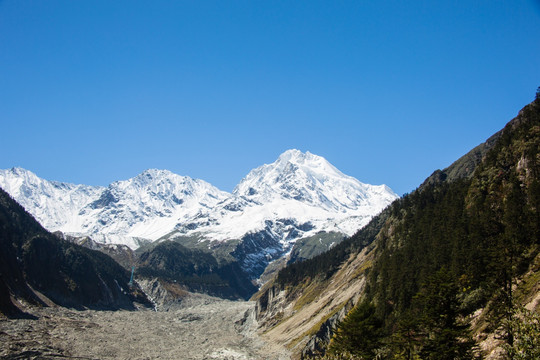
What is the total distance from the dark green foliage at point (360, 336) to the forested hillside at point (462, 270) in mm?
138

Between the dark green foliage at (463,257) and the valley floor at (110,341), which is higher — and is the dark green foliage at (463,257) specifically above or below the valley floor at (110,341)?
below

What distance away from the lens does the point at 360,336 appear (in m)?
58.6

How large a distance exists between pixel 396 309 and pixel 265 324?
362 ft

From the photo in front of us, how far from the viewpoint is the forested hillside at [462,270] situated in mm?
46969

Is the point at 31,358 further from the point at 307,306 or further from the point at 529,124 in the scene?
the point at 529,124

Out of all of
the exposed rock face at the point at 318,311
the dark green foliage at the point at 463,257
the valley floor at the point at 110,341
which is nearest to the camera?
the dark green foliage at the point at 463,257

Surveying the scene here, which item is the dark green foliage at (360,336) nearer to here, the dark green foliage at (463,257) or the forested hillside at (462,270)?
the forested hillside at (462,270)

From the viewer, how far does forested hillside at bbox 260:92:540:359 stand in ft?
154

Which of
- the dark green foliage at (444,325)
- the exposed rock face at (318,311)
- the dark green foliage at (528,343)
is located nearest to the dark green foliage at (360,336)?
the dark green foliage at (444,325)

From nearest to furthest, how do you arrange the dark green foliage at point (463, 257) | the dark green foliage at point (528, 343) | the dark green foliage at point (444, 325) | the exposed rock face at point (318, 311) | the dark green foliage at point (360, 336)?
the dark green foliage at point (528, 343) → the dark green foliage at point (444, 325) → the dark green foliage at point (463, 257) → the dark green foliage at point (360, 336) → the exposed rock face at point (318, 311)

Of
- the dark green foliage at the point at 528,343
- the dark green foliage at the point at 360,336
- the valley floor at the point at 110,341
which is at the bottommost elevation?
the dark green foliage at the point at 528,343

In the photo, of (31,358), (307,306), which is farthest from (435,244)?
(31,358)

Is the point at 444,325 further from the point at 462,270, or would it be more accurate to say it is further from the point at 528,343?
the point at 462,270

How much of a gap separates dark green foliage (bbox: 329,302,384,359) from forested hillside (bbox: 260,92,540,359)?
0.14 metres
